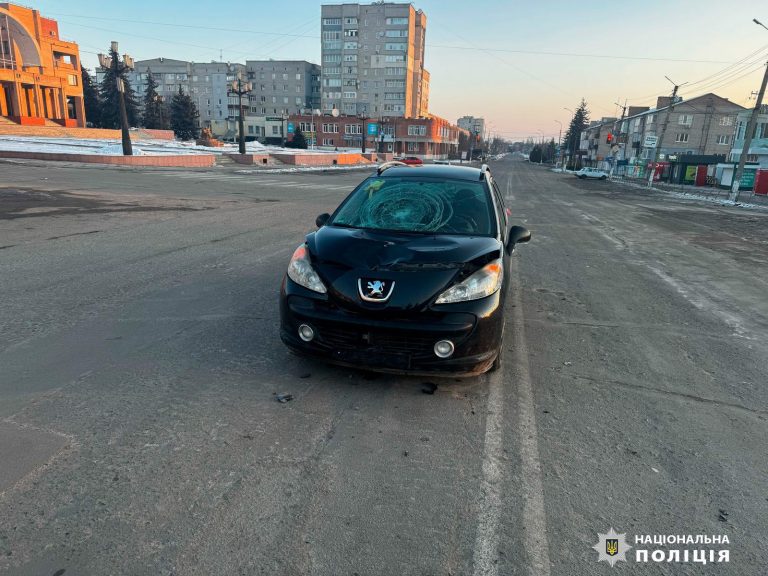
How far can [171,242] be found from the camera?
9.46 meters

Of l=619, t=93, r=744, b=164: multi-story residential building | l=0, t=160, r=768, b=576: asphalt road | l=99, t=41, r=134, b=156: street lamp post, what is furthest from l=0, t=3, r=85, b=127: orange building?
l=619, t=93, r=744, b=164: multi-story residential building

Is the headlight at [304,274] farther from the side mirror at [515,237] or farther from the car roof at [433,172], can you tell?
the side mirror at [515,237]

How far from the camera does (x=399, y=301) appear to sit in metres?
3.48

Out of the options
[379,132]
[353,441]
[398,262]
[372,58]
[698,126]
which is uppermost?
[372,58]

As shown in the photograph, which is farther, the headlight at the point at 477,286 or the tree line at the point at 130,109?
the tree line at the point at 130,109

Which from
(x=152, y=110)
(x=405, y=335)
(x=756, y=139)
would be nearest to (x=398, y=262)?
(x=405, y=335)

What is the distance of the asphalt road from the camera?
2311 mm

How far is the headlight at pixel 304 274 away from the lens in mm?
3748

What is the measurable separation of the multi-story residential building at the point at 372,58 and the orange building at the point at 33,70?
64166mm

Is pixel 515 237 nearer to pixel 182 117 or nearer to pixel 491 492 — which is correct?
pixel 491 492

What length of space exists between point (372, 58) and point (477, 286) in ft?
408

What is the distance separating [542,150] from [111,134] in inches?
5310

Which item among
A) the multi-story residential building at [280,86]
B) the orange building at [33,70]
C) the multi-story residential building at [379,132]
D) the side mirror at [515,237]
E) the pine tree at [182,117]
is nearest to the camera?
the side mirror at [515,237]

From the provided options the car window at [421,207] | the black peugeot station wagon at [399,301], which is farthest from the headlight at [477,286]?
the car window at [421,207]
